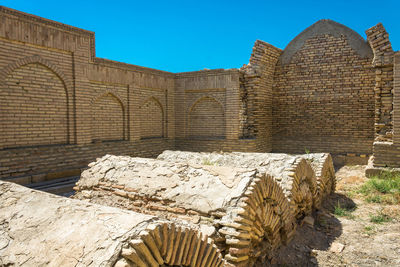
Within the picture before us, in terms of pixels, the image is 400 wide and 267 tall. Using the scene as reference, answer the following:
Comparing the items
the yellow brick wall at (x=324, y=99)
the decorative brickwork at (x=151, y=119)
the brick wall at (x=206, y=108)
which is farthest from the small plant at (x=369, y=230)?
the decorative brickwork at (x=151, y=119)

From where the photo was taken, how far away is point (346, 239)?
4.32 m

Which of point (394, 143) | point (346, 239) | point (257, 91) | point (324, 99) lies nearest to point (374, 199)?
point (346, 239)

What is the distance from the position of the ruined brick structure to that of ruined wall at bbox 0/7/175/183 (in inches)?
1.0

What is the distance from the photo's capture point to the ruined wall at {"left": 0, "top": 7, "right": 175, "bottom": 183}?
6.67 m

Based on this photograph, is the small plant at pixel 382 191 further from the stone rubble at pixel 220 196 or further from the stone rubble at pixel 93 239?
the stone rubble at pixel 93 239

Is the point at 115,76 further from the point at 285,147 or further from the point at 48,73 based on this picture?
the point at 285,147

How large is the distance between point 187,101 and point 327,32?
219 inches

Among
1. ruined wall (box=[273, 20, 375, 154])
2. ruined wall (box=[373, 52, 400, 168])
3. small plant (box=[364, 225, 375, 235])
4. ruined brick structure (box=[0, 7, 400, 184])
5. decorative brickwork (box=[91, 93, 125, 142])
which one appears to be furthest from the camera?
ruined wall (box=[273, 20, 375, 154])

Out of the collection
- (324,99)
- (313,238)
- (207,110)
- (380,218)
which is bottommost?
(313,238)

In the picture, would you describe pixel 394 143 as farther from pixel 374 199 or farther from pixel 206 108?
pixel 206 108

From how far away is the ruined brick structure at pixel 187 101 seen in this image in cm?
695

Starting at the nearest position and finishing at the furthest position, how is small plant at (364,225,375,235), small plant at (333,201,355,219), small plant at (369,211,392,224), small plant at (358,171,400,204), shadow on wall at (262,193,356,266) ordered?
shadow on wall at (262,193,356,266) < small plant at (364,225,375,235) < small plant at (369,211,392,224) < small plant at (333,201,355,219) < small plant at (358,171,400,204)

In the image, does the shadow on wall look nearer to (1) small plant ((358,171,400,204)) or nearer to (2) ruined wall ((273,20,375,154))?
(1) small plant ((358,171,400,204))

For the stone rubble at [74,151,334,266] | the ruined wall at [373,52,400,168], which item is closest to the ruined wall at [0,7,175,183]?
the stone rubble at [74,151,334,266]
